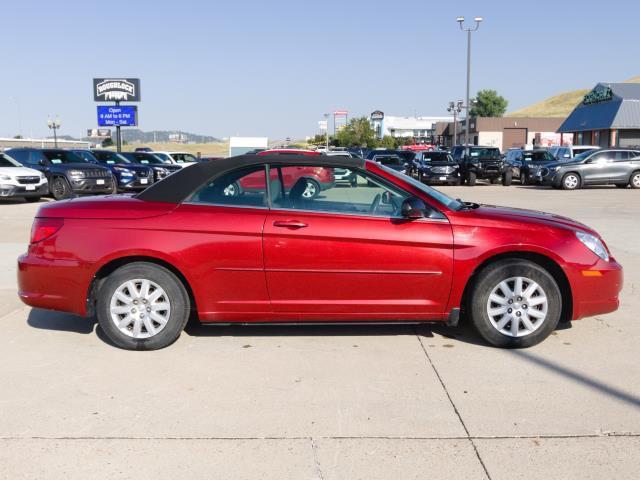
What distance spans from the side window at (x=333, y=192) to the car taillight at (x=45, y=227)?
1.73 m

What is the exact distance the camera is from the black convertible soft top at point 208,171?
16.9 feet

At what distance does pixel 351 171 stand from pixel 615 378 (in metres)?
2.49

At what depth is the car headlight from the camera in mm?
5180

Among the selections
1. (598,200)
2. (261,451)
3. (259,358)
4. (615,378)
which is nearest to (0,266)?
(259,358)

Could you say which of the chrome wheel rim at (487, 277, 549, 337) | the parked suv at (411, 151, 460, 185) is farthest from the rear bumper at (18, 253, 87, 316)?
the parked suv at (411, 151, 460, 185)

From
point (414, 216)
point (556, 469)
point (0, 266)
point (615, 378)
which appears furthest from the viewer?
point (0, 266)

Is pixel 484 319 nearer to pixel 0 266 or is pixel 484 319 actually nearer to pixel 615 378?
pixel 615 378

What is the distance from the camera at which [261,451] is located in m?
3.48

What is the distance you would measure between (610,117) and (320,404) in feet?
152

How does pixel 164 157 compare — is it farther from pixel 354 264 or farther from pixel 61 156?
pixel 354 264

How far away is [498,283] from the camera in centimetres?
502

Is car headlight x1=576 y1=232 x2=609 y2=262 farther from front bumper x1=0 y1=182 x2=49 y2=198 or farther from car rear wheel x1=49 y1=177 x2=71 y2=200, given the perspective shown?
car rear wheel x1=49 y1=177 x2=71 y2=200

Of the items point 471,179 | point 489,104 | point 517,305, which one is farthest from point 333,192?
point 489,104

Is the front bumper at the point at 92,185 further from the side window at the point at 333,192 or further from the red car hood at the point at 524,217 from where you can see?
the red car hood at the point at 524,217
